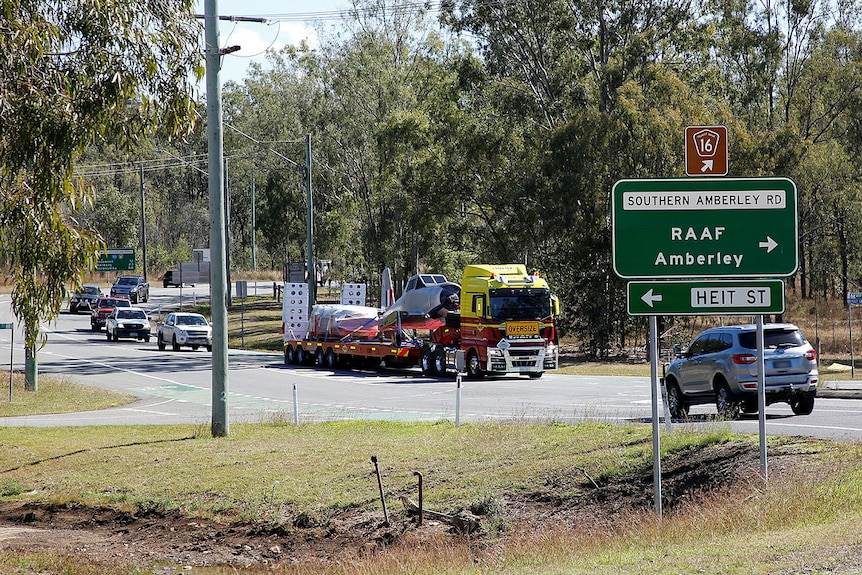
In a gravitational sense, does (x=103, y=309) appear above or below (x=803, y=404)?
above

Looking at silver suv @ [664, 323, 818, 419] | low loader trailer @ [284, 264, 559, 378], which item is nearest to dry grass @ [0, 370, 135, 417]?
low loader trailer @ [284, 264, 559, 378]

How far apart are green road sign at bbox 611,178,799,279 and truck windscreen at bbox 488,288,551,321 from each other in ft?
74.8

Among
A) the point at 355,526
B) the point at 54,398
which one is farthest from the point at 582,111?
the point at 355,526

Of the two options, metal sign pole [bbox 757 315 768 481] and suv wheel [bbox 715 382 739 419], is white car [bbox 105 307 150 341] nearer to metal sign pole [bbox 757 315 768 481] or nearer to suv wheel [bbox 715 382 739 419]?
suv wheel [bbox 715 382 739 419]

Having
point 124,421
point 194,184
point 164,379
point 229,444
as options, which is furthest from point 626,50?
point 194,184

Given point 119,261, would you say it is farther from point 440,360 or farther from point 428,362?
point 440,360

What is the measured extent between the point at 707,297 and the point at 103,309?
60.6 metres

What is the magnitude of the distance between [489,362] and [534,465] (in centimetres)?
1900


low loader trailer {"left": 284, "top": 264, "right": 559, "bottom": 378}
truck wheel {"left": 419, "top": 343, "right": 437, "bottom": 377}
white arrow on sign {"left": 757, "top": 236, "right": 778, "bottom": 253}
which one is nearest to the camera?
white arrow on sign {"left": 757, "top": 236, "right": 778, "bottom": 253}

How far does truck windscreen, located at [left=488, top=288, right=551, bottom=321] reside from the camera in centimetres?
3412

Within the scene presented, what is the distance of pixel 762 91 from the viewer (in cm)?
5791

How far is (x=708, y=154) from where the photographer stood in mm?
12258

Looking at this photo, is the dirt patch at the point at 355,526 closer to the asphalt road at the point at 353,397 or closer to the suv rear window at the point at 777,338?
the asphalt road at the point at 353,397

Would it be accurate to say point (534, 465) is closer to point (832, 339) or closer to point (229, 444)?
point (229, 444)
